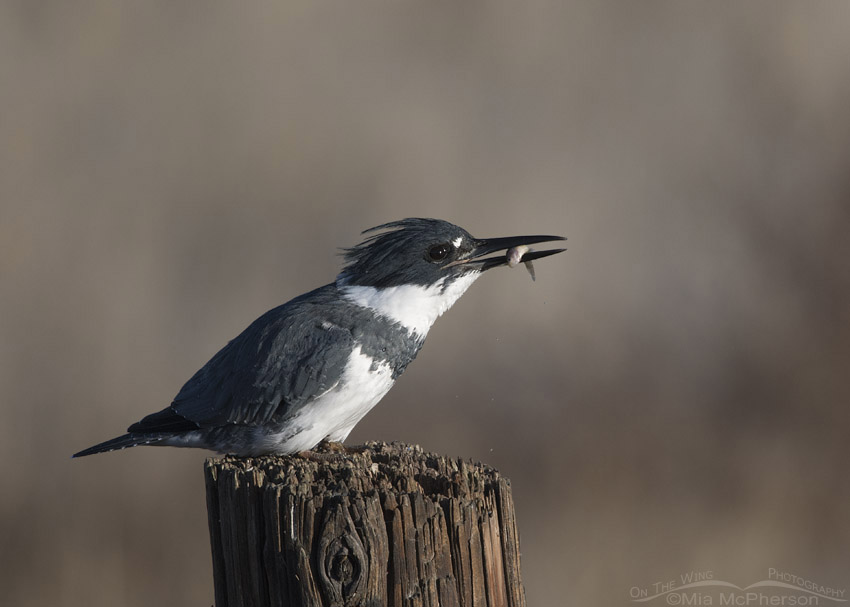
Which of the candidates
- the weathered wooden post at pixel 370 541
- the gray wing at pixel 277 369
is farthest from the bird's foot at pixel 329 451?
the weathered wooden post at pixel 370 541

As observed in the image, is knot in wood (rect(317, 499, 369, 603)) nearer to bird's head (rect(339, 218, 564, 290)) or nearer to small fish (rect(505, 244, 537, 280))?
bird's head (rect(339, 218, 564, 290))

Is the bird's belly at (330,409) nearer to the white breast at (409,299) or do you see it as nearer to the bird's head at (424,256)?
the white breast at (409,299)

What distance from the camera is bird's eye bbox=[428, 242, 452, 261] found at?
4.14m

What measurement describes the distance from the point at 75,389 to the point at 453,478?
4.17 m

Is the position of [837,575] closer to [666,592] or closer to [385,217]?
[666,592]

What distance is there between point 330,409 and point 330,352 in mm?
222

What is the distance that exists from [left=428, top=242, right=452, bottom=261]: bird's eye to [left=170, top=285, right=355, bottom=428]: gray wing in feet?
1.62

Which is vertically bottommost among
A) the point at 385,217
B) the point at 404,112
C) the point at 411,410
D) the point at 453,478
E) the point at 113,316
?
the point at 453,478

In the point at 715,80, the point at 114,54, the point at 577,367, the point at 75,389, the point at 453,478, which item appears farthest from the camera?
the point at 715,80

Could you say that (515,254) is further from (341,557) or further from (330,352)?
(341,557)

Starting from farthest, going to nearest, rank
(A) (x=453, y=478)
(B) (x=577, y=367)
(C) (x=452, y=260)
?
1. (B) (x=577, y=367)
2. (C) (x=452, y=260)
3. (A) (x=453, y=478)

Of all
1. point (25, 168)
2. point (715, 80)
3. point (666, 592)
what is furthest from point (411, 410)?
point (715, 80)

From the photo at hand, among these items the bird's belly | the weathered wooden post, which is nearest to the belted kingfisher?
the bird's belly

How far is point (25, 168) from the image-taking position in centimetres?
667
